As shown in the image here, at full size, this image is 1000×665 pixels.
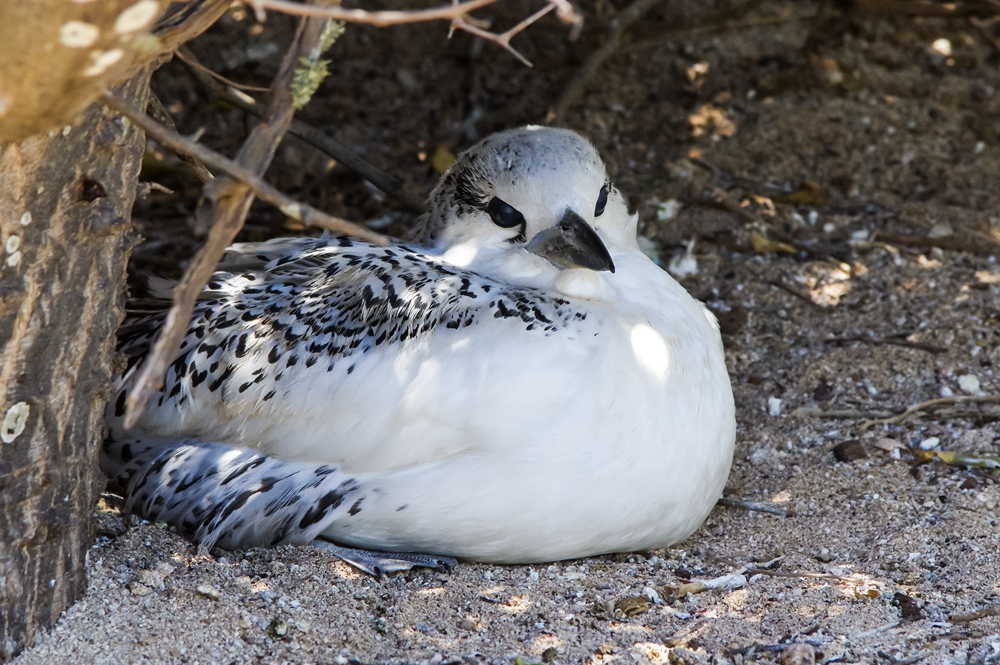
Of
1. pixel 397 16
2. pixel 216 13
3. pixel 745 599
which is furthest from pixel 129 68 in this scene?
pixel 745 599

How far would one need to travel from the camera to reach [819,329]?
4641 mm

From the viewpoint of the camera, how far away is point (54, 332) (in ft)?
8.04

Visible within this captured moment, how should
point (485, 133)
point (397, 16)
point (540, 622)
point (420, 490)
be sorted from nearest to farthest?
point (397, 16) → point (540, 622) → point (420, 490) → point (485, 133)

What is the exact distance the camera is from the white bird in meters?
3.03

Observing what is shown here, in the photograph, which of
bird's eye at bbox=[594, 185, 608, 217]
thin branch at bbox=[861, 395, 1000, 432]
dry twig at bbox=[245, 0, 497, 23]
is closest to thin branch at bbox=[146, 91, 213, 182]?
dry twig at bbox=[245, 0, 497, 23]

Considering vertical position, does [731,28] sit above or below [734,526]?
above

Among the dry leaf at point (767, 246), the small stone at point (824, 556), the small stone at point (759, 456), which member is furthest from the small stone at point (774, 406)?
the dry leaf at point (767, 246)

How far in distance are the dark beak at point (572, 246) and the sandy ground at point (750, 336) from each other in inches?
25.1

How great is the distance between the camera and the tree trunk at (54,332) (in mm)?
2318

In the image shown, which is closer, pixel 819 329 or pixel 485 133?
pixel 819 329

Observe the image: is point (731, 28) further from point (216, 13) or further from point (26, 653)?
point (26, 653)

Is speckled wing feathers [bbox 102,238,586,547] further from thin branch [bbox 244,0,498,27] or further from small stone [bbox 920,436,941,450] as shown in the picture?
small stone [bbox 920,436,941,450]

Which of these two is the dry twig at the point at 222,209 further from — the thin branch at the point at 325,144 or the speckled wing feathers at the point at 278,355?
the thin branch at the point at 325,144

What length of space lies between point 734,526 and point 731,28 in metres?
3.52
